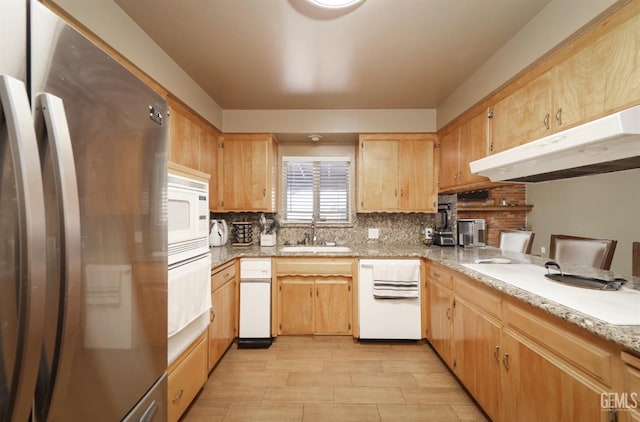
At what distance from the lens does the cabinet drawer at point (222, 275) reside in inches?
79.7

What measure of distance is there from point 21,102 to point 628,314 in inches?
72.0

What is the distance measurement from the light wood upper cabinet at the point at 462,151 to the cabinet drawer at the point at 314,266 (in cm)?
Answer: 129

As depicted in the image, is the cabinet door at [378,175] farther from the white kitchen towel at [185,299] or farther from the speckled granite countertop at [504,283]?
the white kitchen towel at [185,299]

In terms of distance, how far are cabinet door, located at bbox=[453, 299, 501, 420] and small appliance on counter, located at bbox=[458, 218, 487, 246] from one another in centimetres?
102

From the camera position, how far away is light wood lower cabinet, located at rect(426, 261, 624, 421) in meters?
0.92

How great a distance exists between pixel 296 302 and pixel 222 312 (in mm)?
721

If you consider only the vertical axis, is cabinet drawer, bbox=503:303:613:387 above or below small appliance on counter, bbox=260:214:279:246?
below

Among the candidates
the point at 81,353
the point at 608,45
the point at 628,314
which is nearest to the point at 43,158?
the point at 81,353

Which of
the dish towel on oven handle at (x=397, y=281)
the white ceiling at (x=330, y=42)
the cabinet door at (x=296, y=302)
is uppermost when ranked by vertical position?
the white ceiling at (x=330, y=42)

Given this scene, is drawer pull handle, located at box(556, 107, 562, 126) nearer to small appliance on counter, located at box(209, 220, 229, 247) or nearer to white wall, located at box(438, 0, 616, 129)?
white wall, located at box(438, 0, 616, 129)

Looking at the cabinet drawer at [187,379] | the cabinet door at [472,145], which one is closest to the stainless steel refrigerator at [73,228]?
the cabinet drawer at [187,379]

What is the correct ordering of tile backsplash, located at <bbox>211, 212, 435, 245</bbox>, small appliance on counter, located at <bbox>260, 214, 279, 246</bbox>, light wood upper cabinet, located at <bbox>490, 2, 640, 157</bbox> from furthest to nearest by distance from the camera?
tile backsplash, located at <bbox>211, 212, 435, 245</bbox> → small appliance on counter, located at <bbox>260, 214, 279, 246</bbox> → light wood upper cabinet, located at <bbox>490, 2, 640, 157</bbox>

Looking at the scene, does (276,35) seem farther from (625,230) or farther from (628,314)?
(625,230)

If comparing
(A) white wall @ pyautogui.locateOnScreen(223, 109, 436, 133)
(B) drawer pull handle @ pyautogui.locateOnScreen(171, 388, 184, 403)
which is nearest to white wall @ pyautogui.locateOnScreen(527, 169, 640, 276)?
(A) white wall @ pyautogui.locateOnScreen(223, 109, 436, 133)
